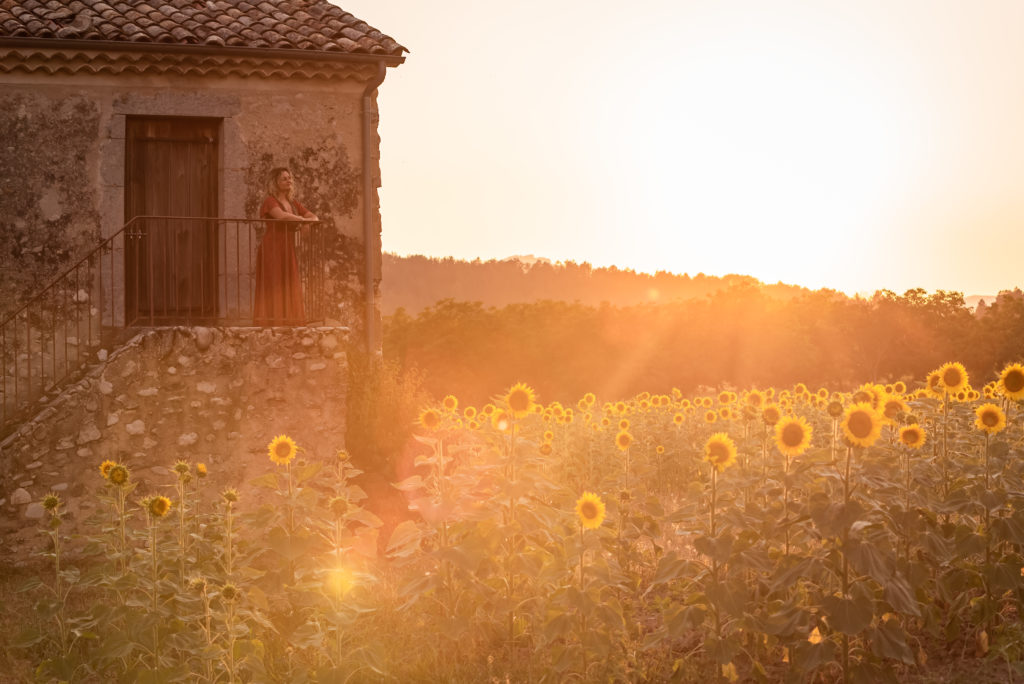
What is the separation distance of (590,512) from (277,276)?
5.71 m

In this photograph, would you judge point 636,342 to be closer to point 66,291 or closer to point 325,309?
point 325,309

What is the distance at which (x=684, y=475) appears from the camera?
31.8 feet

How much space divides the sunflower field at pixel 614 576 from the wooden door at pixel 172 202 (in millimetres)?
5315

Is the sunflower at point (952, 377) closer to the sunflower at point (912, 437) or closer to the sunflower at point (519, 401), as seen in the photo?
the sunflower at point (912, 437)

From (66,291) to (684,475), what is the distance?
698 centimetres

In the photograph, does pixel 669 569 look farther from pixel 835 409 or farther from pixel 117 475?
pixel 117 475

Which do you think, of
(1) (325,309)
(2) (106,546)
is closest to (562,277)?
(1) (325,309)

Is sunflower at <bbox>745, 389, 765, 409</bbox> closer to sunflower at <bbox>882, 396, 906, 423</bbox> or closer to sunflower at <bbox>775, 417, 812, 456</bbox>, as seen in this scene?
sunflower at <bbox>882, 396, 906, 423</bbox>

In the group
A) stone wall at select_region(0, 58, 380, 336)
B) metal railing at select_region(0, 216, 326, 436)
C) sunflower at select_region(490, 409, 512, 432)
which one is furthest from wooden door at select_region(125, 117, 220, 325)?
sunflower at select_region(490, 409, 512, 432)

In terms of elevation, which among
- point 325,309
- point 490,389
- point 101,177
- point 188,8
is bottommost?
point 490,389

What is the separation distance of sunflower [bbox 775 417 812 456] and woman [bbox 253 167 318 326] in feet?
19.5

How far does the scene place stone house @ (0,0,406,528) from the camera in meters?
8.41

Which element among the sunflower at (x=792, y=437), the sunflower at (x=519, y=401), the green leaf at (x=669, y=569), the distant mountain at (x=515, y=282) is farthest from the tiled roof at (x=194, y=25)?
the distant mountain at (x=515, y=282)

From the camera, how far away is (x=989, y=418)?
4.45 meters
